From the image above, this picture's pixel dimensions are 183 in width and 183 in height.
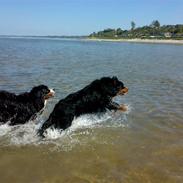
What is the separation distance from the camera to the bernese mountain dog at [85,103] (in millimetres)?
6914

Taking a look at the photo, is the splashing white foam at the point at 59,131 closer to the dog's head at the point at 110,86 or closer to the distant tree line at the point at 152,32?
the dog's head at the point at 110,86

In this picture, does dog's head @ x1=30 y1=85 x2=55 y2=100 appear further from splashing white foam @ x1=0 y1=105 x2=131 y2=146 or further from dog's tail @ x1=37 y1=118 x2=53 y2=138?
dog's tail @ x1=37 y1=118 x2=53 y2=138

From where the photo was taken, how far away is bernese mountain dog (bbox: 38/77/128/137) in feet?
22.7

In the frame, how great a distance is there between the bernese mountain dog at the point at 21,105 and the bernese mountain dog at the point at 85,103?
559mm

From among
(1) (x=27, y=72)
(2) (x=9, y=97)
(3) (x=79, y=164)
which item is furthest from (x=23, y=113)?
(1) (x=27, y=72)

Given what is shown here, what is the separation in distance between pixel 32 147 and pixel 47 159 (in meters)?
0.68

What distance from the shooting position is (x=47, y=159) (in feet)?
18.7

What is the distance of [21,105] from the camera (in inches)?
288

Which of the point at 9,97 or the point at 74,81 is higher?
the point at 9,97

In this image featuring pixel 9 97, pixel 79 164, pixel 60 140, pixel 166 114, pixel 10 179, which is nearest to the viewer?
pixel 10 179

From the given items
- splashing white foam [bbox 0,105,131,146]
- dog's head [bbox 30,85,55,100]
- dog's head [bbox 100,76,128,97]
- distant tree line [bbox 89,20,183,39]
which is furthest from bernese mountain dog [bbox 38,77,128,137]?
distant tree line [bbox 89,20,183,39]

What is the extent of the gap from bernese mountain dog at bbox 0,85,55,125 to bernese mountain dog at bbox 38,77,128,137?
0.56m

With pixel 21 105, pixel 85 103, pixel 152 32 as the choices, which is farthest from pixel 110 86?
pixel 152 32

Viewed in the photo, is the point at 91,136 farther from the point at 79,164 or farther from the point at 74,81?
the point at 74,81
